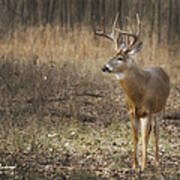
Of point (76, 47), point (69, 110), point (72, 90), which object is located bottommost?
point (69, 110)

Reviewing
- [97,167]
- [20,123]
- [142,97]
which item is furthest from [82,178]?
[20,123]

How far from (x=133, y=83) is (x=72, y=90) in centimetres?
412

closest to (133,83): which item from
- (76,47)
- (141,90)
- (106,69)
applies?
(141,90)

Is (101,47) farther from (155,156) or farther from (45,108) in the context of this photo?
(155,156)

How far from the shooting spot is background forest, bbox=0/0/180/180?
7.33 metres

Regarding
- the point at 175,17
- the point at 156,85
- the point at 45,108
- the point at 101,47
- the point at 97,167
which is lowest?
the point at 97,167

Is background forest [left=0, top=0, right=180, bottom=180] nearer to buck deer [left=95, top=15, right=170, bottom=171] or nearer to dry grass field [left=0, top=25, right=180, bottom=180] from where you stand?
dry grass field [left=0, top=25, right=180, bottom=180]

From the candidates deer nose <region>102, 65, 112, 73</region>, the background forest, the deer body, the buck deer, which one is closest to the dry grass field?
the background forest

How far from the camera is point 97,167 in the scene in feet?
23.1

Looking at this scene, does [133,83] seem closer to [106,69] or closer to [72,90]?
[106,69]

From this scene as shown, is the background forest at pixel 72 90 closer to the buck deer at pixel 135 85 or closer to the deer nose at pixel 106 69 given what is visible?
the buck deer at pixel 135 85

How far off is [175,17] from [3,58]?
442 centimetres

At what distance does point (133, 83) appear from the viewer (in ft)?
22.3

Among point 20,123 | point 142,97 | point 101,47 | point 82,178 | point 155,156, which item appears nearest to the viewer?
point 82,178
